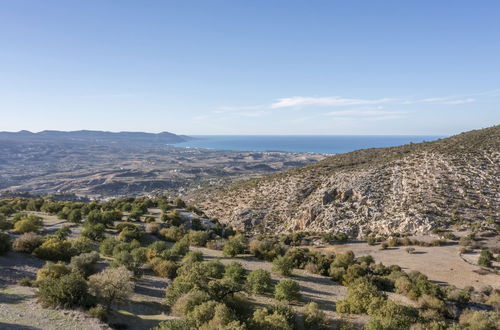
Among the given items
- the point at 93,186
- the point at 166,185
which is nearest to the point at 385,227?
the point at 166,185

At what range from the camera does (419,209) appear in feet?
117

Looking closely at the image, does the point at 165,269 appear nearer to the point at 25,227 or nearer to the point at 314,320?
the point at 314,320

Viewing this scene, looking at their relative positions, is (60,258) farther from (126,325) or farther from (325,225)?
(325,225)

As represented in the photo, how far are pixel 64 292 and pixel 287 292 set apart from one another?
9452 mm

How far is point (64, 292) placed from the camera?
465 inches

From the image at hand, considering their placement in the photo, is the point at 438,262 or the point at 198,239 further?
the point at 198,239

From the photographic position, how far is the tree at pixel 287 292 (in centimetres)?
1473

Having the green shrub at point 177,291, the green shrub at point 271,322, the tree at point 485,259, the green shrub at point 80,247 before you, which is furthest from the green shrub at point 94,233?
the tree at point 485,259

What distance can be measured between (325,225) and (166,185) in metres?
98.5

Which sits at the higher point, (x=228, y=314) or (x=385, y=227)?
(x=228, y=314)

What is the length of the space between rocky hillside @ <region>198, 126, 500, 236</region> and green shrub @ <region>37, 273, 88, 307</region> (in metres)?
29.5

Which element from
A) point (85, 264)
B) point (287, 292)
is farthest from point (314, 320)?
point (85, 264)

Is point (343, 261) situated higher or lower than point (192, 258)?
lower

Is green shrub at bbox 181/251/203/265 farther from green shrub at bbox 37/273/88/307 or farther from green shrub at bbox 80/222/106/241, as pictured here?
green shrub at bbox 80/222/106/241
